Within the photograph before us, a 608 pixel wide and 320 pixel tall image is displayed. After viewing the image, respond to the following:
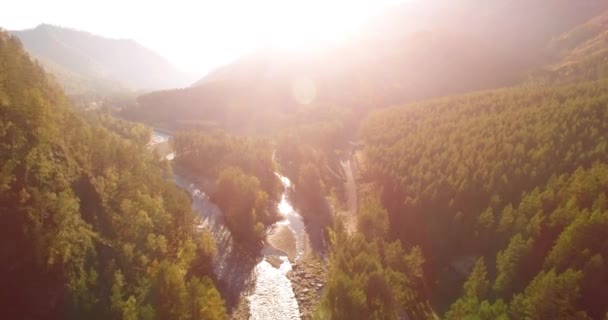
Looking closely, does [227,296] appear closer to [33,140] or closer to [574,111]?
[33,140]

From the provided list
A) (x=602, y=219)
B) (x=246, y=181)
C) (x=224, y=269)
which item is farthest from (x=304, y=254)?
(x=602, y=219)

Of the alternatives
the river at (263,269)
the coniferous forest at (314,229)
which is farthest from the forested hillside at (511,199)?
the river at (263,269)

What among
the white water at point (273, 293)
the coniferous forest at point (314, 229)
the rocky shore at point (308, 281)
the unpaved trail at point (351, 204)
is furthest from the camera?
the unpaved trail at point (351, 204)

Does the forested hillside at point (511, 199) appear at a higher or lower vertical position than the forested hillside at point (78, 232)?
higher

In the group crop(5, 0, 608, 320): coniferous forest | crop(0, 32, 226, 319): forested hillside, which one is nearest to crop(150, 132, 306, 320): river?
crop(5, 0, 608, 320): coniferous forest

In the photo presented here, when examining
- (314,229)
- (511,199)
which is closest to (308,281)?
(314,229)

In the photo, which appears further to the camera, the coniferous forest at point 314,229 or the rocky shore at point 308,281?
the rocky shore at point 308,281

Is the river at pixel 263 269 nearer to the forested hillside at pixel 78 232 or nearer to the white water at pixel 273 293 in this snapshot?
the white water at pixel 273 293
